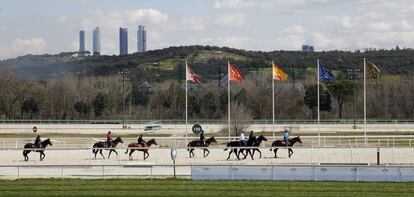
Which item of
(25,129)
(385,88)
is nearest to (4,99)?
(25,129)

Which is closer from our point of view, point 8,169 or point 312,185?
point 312,185

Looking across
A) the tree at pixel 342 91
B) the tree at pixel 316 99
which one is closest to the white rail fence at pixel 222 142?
the tree at pixel 342 91

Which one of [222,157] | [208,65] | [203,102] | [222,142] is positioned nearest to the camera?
[222,157]

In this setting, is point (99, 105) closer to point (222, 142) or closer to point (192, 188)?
point (222, 142)

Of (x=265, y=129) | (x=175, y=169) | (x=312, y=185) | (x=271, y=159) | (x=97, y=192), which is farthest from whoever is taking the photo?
Result: (x=265, y=129)

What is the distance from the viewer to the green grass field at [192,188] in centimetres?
2309

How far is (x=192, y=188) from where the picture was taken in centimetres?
2430

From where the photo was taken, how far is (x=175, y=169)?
90.7 ft

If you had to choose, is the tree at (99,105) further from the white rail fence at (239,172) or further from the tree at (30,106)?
the white rail fence at (239,172)

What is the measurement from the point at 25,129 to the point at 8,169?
43.9 m

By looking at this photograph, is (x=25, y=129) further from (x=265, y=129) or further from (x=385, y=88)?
(x=385, y=88)

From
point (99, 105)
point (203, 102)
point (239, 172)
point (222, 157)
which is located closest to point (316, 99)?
point (203, 102)

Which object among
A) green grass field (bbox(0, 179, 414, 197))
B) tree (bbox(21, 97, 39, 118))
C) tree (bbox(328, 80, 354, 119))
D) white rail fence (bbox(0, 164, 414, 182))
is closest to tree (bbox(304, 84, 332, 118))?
tree (bbox(328, 80, 354, 119))

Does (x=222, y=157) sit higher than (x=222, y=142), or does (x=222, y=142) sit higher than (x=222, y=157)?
(x=222, y=142)
